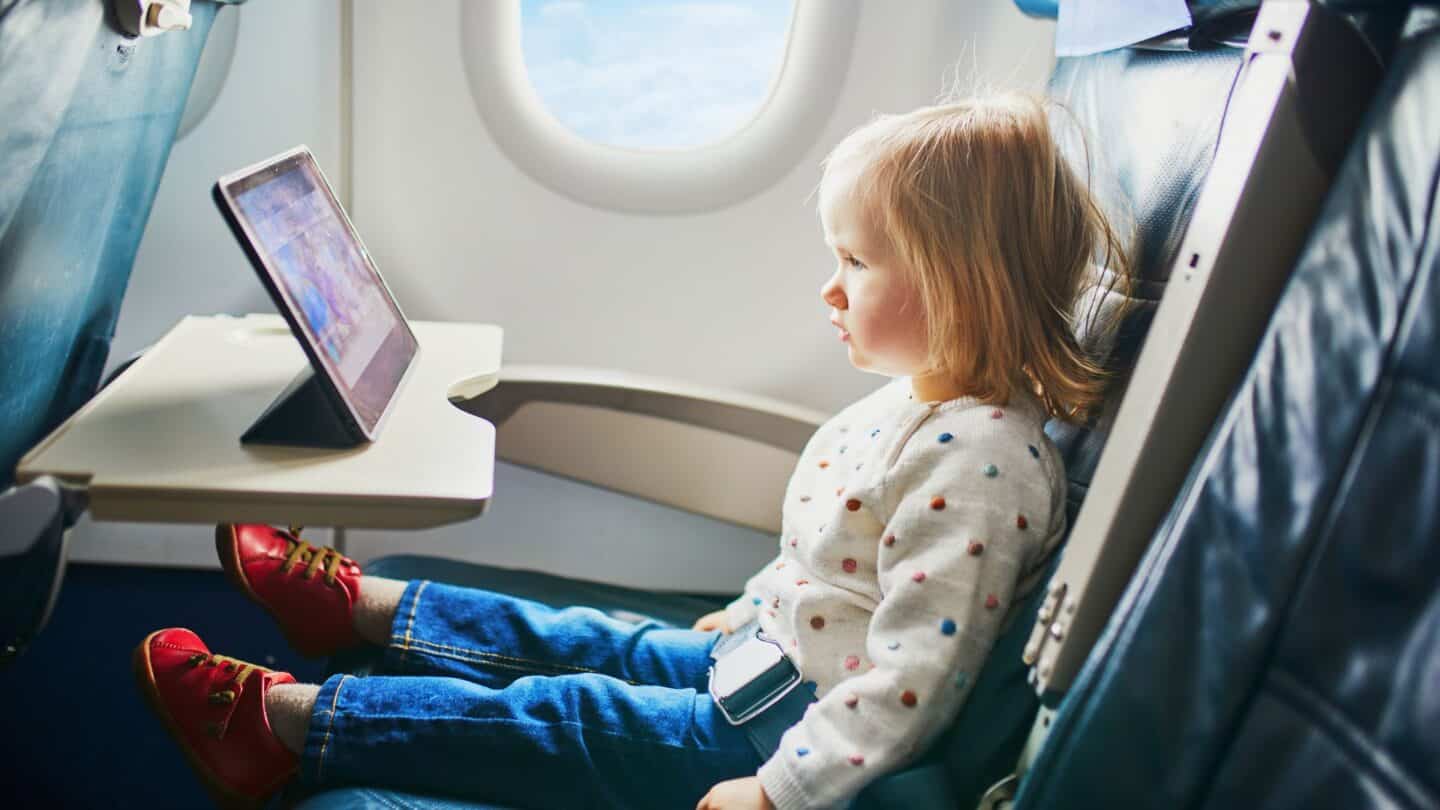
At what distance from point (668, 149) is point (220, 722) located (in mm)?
1115

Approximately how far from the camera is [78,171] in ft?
3.76

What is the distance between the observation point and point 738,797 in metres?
1.08

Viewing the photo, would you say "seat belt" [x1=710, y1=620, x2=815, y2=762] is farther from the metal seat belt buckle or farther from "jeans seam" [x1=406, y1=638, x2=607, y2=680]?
"jeans seam" [x1=406, y1=638, x2=607, y2=680]

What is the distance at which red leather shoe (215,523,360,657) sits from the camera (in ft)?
4.69

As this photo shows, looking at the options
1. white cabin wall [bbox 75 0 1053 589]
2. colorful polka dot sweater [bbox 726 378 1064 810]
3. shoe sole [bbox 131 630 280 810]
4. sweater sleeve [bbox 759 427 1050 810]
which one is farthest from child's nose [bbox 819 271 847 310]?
shoe sole [bbox 131 630 280 810]

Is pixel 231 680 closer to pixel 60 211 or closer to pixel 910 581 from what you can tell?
pixel 60 211

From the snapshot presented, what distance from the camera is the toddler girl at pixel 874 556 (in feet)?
3.51

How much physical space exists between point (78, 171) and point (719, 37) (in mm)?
1028

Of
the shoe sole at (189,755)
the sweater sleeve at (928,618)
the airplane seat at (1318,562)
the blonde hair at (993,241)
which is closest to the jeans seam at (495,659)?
the shoe sole at (189,755)

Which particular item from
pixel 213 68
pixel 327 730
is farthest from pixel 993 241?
pixel 213 68

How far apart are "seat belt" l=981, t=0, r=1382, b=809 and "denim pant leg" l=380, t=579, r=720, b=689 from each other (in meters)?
0.59

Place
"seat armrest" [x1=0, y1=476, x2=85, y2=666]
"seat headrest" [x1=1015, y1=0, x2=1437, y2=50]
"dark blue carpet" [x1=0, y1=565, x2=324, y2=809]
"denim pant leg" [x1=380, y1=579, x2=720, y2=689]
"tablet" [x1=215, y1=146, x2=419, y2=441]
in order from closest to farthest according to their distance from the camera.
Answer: "seat headrest" [x1=1015, y1=0, x2=1437, y2=50] < "seat armrest" [x1=0, y1=476, x2=85, y2=666] < "tablet" [x1=215, y1=146, x2=419, y2=441] < "denim pant leg" [x1=380, y1=579, x2=720, y2=689] < "dark blue carpet" [x1=0, y1=565, x2=324, y2=809]

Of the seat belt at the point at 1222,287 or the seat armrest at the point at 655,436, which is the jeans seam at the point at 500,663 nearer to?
the seat armrest at the point at 655,436

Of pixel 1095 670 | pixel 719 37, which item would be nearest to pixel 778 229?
pixel 719 37
